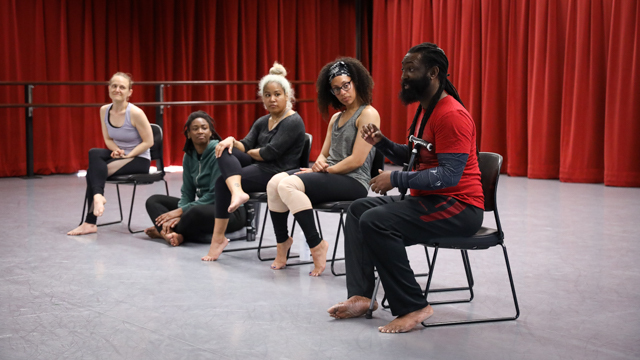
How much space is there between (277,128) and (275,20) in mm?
4879

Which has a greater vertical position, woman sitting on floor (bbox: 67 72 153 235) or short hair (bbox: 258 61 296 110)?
short hair (bbox: 258 61 296 110)

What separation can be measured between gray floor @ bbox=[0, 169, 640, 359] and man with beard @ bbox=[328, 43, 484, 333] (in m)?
0.16

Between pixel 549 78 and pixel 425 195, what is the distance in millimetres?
4427

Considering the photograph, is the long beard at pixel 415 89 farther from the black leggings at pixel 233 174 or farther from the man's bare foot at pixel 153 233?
the man's bare foot at pixel 153 233

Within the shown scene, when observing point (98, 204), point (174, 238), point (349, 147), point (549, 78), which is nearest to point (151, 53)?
point (98, 204)

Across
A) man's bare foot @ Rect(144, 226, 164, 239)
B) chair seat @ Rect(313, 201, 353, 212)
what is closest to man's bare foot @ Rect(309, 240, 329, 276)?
chair seat @ Rect(313, 201, 353, 212)

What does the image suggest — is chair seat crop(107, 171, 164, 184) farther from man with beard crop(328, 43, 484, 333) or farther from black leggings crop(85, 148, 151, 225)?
man with beard crop(328, 43, 484, 333)

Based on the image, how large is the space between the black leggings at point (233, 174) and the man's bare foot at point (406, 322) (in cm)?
133

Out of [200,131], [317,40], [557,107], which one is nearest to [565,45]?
[557,107]

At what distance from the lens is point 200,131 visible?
362cm

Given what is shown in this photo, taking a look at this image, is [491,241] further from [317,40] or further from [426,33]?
[317,40]

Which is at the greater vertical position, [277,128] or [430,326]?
[277,128]

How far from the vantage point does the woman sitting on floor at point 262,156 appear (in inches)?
127

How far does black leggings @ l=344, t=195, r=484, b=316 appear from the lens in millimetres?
2107
